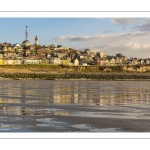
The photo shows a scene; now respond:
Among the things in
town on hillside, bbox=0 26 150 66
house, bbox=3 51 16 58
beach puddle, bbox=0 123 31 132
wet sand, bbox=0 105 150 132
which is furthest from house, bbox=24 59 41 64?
beach puddle, bbox=0 123 31 132

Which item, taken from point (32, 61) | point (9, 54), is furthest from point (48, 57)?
point (32, 61)

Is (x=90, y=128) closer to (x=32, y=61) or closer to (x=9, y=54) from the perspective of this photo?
(x=32, y=61)

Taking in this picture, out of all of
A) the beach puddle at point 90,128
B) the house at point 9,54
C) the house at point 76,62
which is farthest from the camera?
the house at point 76,62

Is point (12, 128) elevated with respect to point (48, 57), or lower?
lower

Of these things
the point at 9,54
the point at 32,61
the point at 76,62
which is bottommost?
the point at 76,62

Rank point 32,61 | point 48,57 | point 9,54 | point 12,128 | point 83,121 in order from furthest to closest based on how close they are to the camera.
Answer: point 48,57 → point 9,54 → point 32,61 → point 83,121 → point 12,128

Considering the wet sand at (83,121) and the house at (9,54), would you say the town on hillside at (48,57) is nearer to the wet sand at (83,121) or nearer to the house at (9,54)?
the house at (9,54)

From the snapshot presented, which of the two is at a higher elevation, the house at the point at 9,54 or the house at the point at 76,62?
the house at the point at 9,54

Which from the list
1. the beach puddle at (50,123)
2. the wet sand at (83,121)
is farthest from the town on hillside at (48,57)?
the beach puddle at (50,123)
